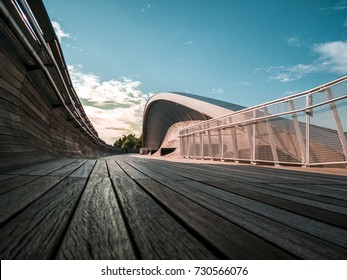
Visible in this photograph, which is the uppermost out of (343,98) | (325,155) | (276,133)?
(343,98)

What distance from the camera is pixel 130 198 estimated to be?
5.09ft

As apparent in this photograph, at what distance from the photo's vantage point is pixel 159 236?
87cm

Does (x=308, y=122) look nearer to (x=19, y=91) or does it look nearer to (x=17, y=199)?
(x=17, y=199)

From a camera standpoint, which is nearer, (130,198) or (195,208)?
(195,208)

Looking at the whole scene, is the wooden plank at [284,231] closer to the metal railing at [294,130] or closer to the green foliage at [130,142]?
the metal railing at [294,130]

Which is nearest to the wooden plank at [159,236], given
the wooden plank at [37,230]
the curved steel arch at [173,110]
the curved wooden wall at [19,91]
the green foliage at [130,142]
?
the wooden plank at [37,230]

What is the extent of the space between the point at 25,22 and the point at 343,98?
634 cm

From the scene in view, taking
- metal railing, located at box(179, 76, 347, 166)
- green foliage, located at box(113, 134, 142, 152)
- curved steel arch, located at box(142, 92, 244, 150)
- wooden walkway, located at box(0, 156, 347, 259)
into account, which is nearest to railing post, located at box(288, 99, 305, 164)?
metal railing, located at box(179, 76, 347, 166)

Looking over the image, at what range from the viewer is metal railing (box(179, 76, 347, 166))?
5301mm

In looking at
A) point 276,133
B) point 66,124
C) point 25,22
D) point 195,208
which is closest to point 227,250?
point 195,208

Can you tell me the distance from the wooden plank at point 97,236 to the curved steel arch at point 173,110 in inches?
764

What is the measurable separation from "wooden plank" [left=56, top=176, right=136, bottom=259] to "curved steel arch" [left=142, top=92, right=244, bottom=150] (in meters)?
19.4

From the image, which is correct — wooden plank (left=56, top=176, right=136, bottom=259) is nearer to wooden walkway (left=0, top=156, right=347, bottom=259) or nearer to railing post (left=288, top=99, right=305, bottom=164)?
wooden walkway (left=0, top=156, right=347, bottom=259)
